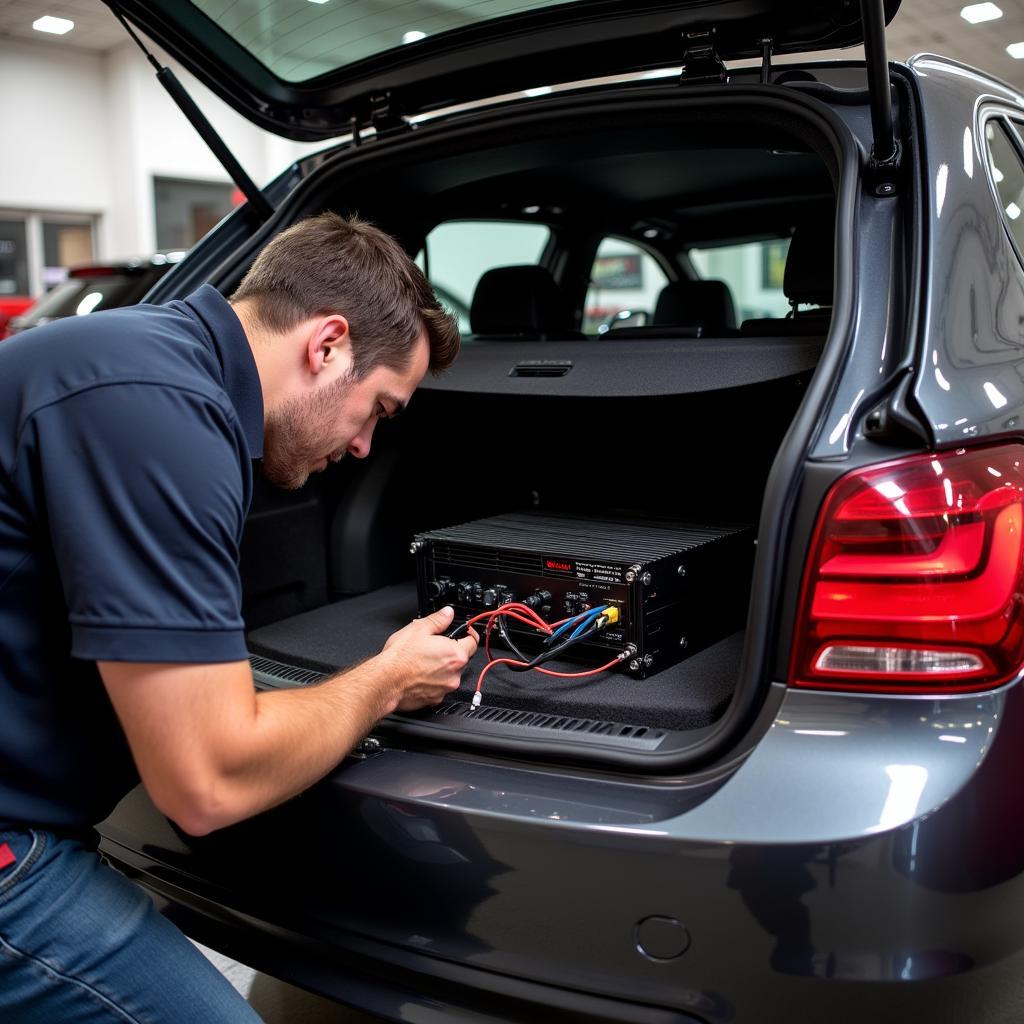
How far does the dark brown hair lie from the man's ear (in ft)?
0.04

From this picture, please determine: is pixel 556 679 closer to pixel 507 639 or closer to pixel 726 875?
pixel 507 639

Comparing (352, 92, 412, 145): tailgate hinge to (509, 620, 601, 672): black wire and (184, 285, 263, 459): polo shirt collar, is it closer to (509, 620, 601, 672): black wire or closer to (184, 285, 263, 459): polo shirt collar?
(184, 285, 263, 459): polo shirt collar

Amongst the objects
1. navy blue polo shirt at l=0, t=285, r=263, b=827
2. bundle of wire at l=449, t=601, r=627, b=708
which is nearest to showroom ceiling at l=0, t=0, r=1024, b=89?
bundle of wire at l=449, t=601, r=627, b=708

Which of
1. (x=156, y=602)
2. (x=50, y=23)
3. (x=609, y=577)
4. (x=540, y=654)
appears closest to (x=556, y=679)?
(x=540, y=654)

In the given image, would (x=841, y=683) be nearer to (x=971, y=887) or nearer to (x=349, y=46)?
(x=971, y=887)

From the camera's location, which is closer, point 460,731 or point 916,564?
point 916,564

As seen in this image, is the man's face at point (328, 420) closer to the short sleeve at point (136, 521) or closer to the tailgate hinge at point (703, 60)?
the short sleeve at point (136, 521)

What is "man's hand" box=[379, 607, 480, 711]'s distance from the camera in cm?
138

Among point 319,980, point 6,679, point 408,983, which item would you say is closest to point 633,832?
point 408,983

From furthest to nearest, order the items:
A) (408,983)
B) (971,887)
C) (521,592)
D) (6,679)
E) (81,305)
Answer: (81,305)
(521,592)
(408,983)
(6,679)
(971,887)

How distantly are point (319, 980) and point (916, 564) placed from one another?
87 cm

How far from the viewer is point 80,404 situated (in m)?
1.06

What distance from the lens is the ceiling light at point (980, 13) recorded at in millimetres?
6603

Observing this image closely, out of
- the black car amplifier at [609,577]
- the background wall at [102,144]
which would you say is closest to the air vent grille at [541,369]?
the black car amplifier at [609,577]
